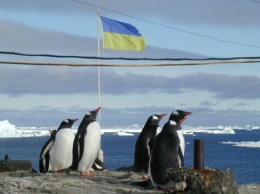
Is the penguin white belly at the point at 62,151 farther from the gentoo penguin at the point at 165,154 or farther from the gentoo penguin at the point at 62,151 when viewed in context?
the gentoo penguin at the point at 165,154

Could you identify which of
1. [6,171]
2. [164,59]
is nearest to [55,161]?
[6,171]

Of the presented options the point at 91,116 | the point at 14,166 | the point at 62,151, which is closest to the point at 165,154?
the point at 91,116

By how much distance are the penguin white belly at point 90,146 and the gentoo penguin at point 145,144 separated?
908 mm

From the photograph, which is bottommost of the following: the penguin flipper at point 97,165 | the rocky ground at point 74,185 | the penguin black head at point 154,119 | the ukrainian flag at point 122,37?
the rocky ground at point 74,185

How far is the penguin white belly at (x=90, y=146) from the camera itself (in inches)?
632

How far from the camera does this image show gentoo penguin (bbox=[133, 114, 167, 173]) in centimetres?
1627

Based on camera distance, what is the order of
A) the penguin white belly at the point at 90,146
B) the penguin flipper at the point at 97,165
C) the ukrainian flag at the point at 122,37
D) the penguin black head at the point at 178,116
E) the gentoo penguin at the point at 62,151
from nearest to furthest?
the penguin black head at the point at 178,116 < the penguin white belly at the point at 90,146 < the gentoo penguin at the point at 62,151 < the penguin flipper at the point at 97,165 < the ukrainian flag at the point at 122,37

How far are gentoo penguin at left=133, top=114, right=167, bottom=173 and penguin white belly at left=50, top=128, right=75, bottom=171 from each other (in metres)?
1.59

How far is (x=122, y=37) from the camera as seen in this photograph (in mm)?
21203

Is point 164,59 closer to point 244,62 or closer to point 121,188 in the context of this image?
point 244,62

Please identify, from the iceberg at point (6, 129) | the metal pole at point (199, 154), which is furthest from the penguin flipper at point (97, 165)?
the iceberg at point (6, 129)

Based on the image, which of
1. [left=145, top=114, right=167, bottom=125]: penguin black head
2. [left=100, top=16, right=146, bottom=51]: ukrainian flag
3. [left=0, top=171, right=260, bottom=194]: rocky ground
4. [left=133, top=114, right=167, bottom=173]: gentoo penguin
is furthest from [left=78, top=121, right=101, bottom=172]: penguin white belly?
[left=100, top=16, right=146, bottom=51]: ukrainian flag

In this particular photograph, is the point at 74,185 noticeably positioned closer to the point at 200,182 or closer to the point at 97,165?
the point at 200,182

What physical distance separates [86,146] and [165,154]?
3.10 metres
